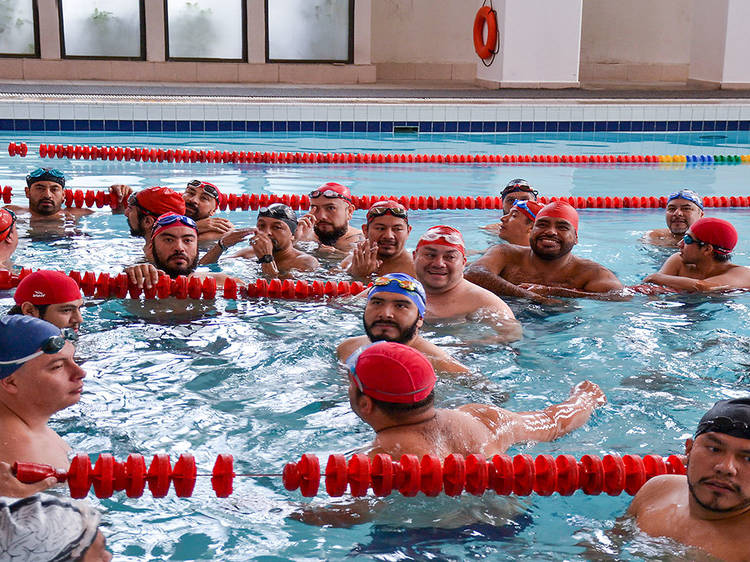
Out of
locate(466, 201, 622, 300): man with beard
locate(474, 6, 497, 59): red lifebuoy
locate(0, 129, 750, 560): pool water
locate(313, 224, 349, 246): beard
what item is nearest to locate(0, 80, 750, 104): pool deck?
locate(474, 6, 497, 59): red lifebuoy

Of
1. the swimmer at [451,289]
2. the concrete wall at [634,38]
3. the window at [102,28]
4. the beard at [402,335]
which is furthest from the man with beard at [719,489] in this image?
the concrete wall at [634,38]

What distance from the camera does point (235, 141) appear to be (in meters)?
12.8

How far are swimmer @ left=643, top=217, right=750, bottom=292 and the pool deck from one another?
8.34m

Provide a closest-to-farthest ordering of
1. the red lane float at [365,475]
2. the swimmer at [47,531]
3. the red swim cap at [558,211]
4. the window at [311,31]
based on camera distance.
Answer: the swimmer at [47,531] → the red lane float at [365,475] → the red swim cap at [558,211] → the window at [311,31]

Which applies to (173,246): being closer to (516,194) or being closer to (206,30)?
(516,194)

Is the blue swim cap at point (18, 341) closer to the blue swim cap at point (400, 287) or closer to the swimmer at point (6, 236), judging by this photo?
the blue swim cap at point (400, 287)

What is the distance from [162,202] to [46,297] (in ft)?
7.30

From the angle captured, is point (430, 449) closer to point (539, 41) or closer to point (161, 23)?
point (539, 41)

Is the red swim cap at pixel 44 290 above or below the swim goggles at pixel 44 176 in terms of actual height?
below

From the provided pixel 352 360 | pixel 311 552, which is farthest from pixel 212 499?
pixel 352 360

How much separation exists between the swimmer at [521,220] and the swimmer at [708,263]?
1.09 metres

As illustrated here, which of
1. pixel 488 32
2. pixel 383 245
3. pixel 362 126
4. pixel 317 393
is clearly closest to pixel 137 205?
pixel 383 245

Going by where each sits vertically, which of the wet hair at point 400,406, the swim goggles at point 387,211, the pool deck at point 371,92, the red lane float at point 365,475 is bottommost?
the red lane float at point 365,475

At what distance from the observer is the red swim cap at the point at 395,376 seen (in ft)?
10.6
